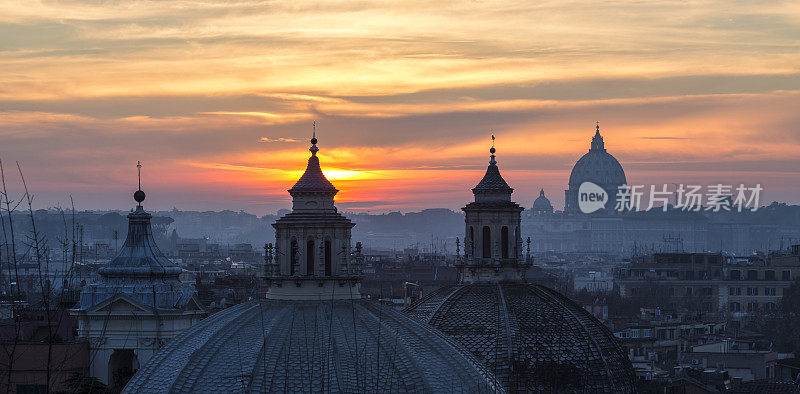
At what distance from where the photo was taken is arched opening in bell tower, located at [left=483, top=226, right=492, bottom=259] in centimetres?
4366

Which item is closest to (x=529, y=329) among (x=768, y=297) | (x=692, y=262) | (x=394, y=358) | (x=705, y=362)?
(x=394, y=358)

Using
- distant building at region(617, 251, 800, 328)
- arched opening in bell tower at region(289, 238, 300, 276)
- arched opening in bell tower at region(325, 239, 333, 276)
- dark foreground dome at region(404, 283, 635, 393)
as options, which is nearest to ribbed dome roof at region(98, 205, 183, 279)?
dark foreground dome at region(404, 283, 635, 393)

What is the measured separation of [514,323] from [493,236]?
5289 mm

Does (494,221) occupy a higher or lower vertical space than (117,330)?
higher

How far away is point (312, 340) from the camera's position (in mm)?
27984

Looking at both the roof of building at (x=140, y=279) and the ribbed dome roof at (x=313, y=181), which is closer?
the ribbed dome roof at (x=313, y=181)

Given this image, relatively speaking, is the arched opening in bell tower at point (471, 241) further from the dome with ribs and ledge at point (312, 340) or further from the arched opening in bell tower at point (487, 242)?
the dome with ribs and ledge at point (312, 340)

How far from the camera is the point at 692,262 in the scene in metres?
126

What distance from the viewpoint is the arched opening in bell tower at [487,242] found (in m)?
43.7

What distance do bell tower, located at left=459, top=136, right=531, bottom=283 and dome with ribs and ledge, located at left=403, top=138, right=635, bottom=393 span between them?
3 centimetres

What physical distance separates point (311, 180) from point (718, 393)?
23.5 meters

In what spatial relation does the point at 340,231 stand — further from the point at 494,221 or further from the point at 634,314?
the point at 634,314

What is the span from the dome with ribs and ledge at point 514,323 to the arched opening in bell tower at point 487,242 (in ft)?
0.09

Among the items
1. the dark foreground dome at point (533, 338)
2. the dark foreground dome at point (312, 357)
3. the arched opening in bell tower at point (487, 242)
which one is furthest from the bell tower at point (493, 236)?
the dark foreground dome at point (312, 357)
